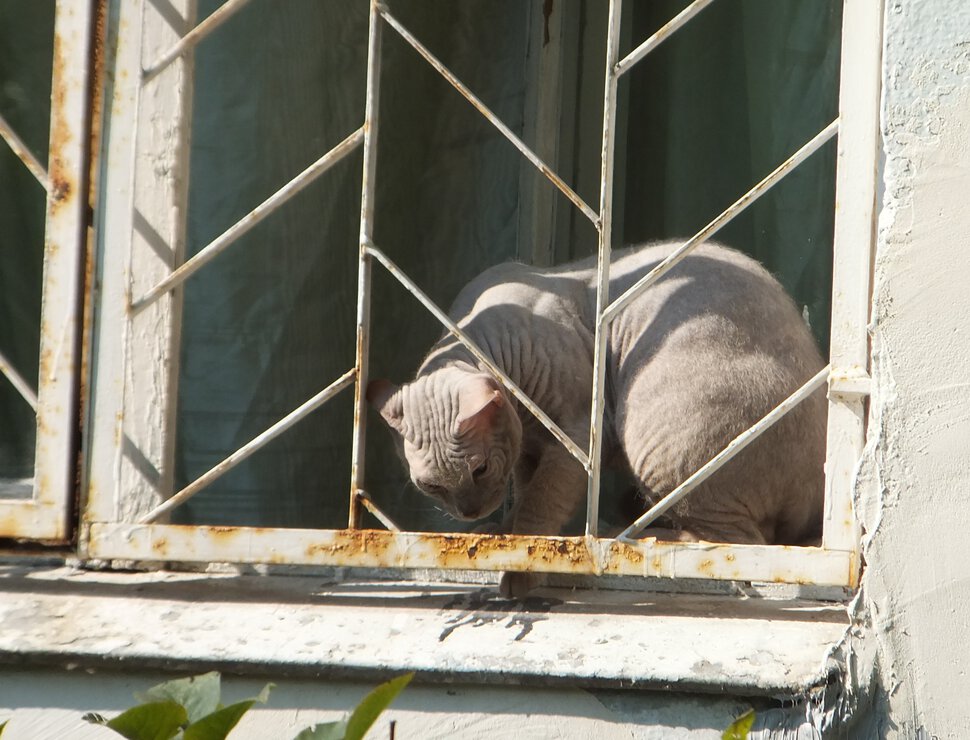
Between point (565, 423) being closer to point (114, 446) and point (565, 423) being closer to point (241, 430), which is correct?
point (241, 430)

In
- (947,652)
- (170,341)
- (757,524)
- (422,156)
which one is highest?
(422,156)

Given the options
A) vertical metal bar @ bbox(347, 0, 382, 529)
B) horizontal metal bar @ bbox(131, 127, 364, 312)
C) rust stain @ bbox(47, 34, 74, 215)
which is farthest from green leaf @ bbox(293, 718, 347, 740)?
rust stain @ bbox(47, 34, 74, 215)

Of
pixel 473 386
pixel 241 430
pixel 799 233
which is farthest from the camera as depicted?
pixel 799 233

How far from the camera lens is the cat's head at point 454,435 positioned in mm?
3223

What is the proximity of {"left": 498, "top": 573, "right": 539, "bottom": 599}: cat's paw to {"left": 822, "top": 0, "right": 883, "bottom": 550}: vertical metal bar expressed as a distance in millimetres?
672

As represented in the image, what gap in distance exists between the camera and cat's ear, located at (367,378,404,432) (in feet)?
11.0

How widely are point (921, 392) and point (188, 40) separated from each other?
1655mm

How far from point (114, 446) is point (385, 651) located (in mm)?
764

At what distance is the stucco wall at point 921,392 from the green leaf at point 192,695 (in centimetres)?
125

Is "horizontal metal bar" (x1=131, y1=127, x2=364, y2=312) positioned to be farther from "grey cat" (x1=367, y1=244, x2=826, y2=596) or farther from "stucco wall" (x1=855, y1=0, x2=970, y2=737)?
"stucco wall" (x1=855, y1=0, x2=970, y2=737)

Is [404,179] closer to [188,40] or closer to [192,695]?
[188,40]

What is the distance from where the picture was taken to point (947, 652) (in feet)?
6.73

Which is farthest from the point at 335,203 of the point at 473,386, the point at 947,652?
the point at 947,652

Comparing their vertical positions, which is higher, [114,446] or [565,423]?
[565,423]
